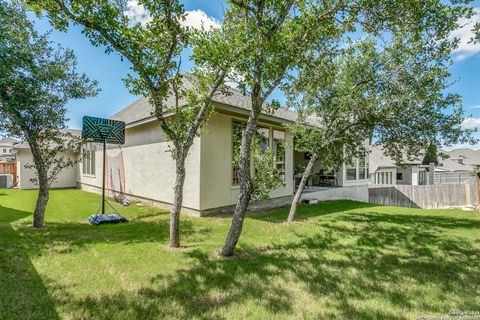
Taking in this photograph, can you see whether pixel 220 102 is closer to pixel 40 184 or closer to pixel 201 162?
pixel 201 162

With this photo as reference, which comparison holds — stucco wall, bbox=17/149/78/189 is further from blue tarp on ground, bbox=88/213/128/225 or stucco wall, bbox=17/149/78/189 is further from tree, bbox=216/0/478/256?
tree, bbox=216/0/478/256

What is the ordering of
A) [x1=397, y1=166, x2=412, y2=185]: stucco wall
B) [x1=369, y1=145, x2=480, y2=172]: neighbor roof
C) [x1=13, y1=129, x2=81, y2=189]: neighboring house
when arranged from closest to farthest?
[x1=13, y1=129, x2=81, y2=189]: neighboring house, [x1=369, y1=145, x2=480, y2=172]: neighbor roof, [x1=397, y1=166, x2=412, y2=185]: stucco wall

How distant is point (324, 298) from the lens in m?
3.33

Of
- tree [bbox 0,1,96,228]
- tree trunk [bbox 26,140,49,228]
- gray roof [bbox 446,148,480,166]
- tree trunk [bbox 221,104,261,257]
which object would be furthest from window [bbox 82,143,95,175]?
gray roof [bbox 446,148,480,166]

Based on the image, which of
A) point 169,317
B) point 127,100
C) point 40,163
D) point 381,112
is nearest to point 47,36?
point 40,163

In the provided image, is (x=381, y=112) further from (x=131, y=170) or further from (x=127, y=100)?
(x=127, y=100)

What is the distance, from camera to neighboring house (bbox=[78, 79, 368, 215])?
840 centimetres

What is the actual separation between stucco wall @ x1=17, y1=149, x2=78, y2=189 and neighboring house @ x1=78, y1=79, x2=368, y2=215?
683 cm

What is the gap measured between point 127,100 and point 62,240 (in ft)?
37.0

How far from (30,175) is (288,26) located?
19966 mm

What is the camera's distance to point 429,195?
16.5m

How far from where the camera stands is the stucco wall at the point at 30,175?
16.7m

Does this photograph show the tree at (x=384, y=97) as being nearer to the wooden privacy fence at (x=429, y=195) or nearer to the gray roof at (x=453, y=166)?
the wooden privacy fence at (x=429, y=195)

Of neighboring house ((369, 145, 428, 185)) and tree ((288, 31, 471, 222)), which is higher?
tree ((288, 31, 471, 222))
